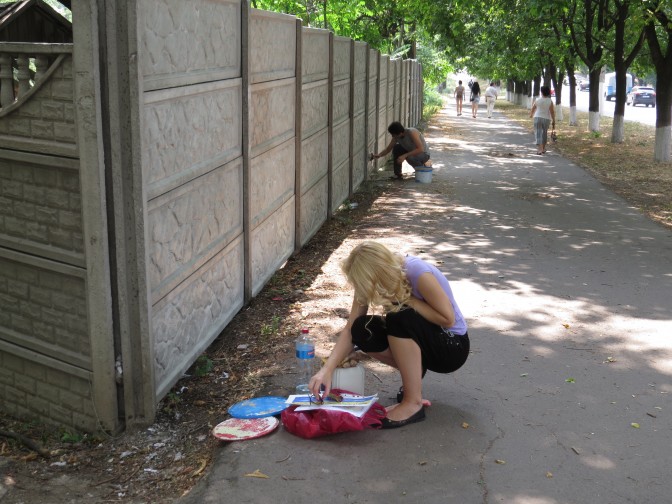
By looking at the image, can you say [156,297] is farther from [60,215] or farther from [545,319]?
[545,319]

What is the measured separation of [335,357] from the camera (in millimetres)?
4148

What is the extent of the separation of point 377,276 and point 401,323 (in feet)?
1.03

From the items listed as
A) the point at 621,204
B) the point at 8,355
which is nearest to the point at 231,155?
the point at 8,355

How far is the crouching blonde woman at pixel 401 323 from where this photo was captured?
4000mm

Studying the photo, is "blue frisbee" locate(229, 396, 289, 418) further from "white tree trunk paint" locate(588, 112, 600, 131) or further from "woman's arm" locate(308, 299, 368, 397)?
"white tree trunk paint" locate(588, 112, 600, 131)

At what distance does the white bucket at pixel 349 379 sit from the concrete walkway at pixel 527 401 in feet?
0.76

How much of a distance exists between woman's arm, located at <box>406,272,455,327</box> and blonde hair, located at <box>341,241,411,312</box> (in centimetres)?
8

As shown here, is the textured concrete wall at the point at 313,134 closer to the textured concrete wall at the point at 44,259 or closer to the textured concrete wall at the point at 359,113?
the textured concrete wall at the point at 359,113

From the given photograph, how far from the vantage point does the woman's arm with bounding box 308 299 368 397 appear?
13.3 feet

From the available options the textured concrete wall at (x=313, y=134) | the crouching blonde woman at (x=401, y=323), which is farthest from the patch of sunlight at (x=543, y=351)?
the textured concrete wall at (x=313, y=134)

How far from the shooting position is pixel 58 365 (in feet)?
13.9

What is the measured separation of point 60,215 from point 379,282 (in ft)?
5.26

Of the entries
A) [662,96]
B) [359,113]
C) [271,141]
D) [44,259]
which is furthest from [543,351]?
[662,96]

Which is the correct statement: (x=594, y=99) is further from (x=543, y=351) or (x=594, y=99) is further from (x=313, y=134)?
(x=543, y=351)
